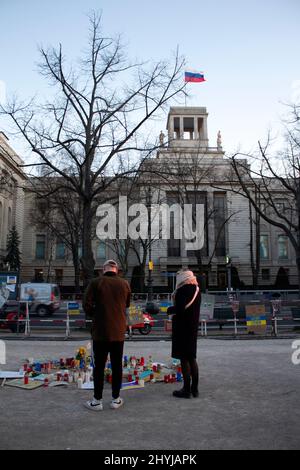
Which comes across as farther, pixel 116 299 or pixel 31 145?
pixel 31 145

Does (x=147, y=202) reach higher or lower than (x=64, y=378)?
higher

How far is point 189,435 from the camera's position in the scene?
4.02 m

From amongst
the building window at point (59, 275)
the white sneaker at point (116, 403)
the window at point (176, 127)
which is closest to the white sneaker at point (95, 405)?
the white sneaker at point (116, 403)

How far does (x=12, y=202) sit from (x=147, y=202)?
3017 cm

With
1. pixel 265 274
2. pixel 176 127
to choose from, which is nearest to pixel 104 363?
pixel 265 274

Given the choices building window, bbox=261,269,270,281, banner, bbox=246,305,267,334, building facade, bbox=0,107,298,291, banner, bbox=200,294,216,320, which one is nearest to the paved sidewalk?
banner, bbox=246,305,267,334

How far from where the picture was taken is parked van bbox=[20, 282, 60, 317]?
80.7 ft

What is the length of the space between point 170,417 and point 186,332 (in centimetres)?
127

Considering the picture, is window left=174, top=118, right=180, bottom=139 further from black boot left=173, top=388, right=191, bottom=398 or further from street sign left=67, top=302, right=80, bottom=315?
black boot left=173, top=388, right=191, bottom=398

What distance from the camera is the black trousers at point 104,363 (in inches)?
198

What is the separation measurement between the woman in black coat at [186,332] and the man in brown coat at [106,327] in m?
0.88

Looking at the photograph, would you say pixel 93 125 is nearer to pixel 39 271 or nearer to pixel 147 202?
pixel 147 202
